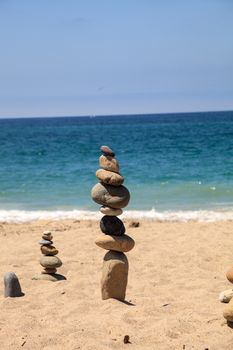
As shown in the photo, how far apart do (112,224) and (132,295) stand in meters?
1.26

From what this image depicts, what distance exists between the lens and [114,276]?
6898mm

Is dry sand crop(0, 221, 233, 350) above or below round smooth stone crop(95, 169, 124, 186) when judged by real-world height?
below

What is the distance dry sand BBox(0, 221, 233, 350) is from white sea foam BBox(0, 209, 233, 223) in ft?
5.37

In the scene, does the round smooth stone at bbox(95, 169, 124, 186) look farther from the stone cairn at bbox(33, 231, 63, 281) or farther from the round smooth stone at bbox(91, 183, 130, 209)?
the stone cairn at bbox(33, 231, 63, 281)

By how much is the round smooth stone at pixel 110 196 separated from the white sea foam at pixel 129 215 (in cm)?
741

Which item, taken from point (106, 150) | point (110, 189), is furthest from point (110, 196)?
point (106, 150)

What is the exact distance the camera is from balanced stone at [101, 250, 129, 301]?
6.88m

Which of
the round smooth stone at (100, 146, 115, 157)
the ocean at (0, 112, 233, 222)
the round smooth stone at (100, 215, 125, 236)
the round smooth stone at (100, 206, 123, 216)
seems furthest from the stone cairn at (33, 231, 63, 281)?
the ocean at (0, 112, 233, 222)

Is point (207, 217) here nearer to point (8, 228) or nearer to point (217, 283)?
point (8, 228)

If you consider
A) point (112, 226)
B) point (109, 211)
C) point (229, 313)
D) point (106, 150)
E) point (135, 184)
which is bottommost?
point (135, 184)

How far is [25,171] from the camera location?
26359mm

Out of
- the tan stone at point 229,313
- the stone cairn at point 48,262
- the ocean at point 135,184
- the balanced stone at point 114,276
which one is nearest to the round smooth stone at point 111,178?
the balanced stone at point 114,276

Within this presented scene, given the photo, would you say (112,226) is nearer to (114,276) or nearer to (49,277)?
(114,276)

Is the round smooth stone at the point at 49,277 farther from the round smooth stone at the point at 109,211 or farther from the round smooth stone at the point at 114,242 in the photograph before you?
the round smooth stone at the point at 109,211
